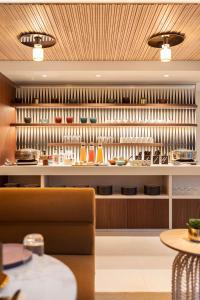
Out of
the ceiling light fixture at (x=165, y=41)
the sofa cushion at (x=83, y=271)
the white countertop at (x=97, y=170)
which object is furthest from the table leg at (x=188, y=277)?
the ceiling light fixture at (x=165, y=41)

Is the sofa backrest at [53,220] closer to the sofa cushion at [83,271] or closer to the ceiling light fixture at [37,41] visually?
the sofa cushion at [83,271]

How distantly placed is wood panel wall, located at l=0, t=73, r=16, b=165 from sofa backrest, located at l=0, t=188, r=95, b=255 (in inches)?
121

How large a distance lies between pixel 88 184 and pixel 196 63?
2775 mm

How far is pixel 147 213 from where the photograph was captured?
185 inches

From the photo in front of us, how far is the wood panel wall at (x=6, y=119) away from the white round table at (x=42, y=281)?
419cm

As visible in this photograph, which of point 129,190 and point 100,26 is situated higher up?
point 100,26

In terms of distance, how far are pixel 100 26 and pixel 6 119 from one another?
2.99m

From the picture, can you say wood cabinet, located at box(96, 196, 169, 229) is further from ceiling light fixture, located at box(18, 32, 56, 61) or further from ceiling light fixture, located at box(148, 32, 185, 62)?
ceiling light fixture, located at box(18, 32, 56, 61)

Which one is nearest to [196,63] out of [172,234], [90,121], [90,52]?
[90,52]

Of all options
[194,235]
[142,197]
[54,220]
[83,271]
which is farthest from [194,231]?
[142,197]

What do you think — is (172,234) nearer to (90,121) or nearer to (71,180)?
(71,180)

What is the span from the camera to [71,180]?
16.5 feet

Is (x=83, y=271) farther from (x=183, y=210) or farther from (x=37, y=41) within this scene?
(x=37, y=41)

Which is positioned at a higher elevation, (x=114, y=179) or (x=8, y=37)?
(x=8, y=37)
